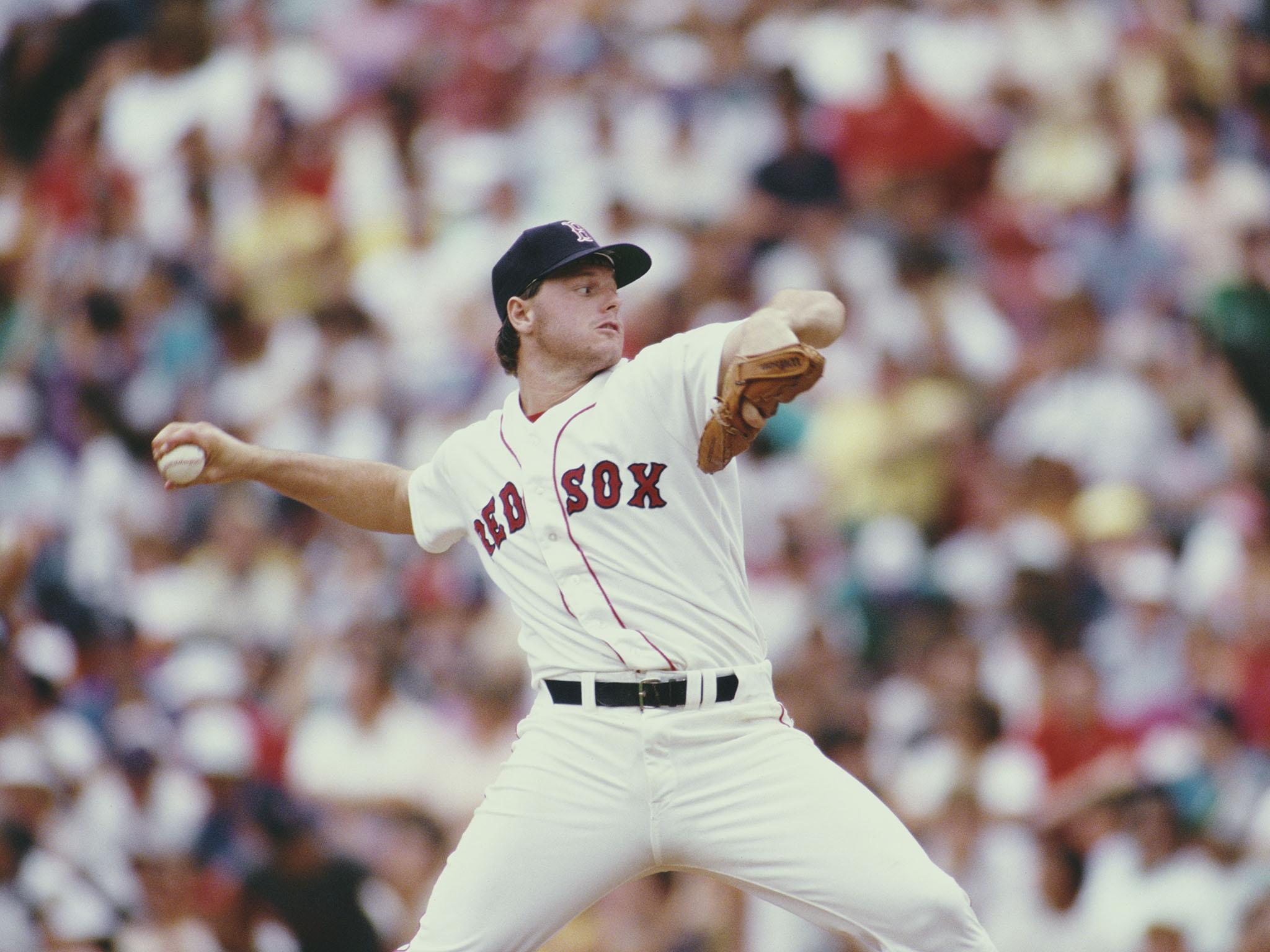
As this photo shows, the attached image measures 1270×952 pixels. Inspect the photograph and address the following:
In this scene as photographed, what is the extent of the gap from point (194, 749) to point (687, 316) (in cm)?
313

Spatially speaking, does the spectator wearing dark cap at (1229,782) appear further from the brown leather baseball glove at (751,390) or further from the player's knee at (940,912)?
the brown leather baseball glove at (751,390)

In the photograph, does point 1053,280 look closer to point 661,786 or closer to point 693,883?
point 693,883

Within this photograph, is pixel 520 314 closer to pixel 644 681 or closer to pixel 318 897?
pixel 644 681

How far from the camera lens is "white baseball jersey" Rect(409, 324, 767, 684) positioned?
3807 mm

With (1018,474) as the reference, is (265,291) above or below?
above

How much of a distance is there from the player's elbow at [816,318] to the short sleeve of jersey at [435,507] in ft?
3.46

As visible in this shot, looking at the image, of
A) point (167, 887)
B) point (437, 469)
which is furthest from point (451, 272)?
point (437, 469)

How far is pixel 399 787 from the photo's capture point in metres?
7.18

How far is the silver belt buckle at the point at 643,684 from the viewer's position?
3777 mm

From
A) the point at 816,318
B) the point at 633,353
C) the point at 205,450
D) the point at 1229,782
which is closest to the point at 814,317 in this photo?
the point at 816,318

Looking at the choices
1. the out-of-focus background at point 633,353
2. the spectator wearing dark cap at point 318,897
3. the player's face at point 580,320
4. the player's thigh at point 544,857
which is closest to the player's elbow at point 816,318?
the player's face at point 580,320

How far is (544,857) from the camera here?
371cm

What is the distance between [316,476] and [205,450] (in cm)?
28

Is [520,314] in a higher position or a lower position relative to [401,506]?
higher
